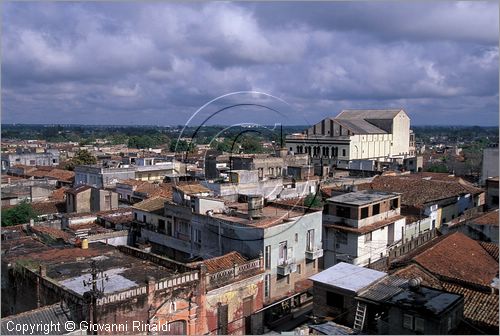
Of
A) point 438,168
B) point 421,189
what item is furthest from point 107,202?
point 438,168

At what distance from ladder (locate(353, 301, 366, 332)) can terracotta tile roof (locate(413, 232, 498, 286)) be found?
16.3ft

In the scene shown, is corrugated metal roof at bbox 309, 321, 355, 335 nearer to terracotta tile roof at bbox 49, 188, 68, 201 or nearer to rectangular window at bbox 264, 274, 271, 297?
rectangular window at bbox 264, 274, 271, 297

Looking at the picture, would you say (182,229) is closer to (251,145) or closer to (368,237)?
(368,237)

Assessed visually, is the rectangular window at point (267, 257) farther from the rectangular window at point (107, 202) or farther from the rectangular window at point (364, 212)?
the rectangular window at point (107, 202)

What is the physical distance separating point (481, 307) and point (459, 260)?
200 inches

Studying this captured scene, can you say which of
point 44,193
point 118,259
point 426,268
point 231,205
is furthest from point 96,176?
point 426,268

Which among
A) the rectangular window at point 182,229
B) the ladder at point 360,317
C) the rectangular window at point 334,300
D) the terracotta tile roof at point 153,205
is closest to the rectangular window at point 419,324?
the ladder at point 360,317

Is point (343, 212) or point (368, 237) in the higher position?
point (343, 212)

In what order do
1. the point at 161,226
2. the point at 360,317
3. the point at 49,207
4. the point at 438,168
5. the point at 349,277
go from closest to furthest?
the point at 360,317
the point at 349,277
the point at 161,226
the point at 49,207
the point at 438,168

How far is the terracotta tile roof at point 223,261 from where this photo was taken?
17.8 m

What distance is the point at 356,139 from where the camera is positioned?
198ft

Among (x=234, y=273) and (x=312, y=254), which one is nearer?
(x=234, y=273)

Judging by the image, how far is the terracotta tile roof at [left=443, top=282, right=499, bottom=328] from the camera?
1495 cm

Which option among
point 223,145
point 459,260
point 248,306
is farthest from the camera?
point 223,145
